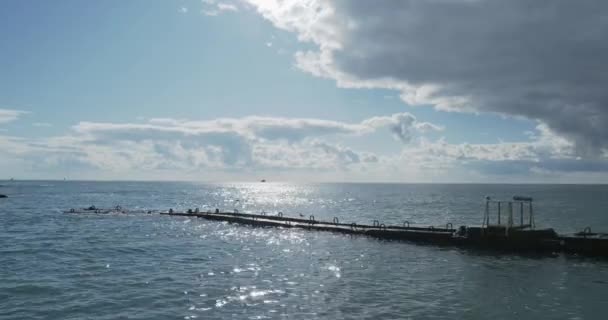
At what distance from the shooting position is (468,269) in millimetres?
37562

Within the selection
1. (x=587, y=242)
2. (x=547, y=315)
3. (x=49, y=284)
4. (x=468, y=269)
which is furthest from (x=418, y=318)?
(x=587, y=242)

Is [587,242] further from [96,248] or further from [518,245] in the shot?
[96,248]

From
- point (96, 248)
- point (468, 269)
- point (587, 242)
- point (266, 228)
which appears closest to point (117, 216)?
point (266, 228)

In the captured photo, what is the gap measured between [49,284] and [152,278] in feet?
20.4

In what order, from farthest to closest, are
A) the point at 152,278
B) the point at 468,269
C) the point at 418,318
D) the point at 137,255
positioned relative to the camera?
the point at 137,255 → the point at 468,269 → the point at 152,278 → the point at 418,318

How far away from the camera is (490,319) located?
2389 centimetres

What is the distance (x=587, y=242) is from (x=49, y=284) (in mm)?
47125

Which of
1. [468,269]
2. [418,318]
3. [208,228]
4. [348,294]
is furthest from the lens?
[208,228]

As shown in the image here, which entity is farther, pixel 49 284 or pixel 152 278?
pixel 152 278

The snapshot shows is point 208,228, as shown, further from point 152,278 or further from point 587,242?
point 587,242

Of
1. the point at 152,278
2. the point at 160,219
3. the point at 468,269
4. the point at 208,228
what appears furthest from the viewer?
the point at 160,219

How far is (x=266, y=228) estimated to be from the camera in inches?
2776

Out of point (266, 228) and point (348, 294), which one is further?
point (266, 228)

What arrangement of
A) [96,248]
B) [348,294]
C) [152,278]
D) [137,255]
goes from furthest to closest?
1. [96,248]
2. [137,255]
3. [152,278]
4. [348,294]
